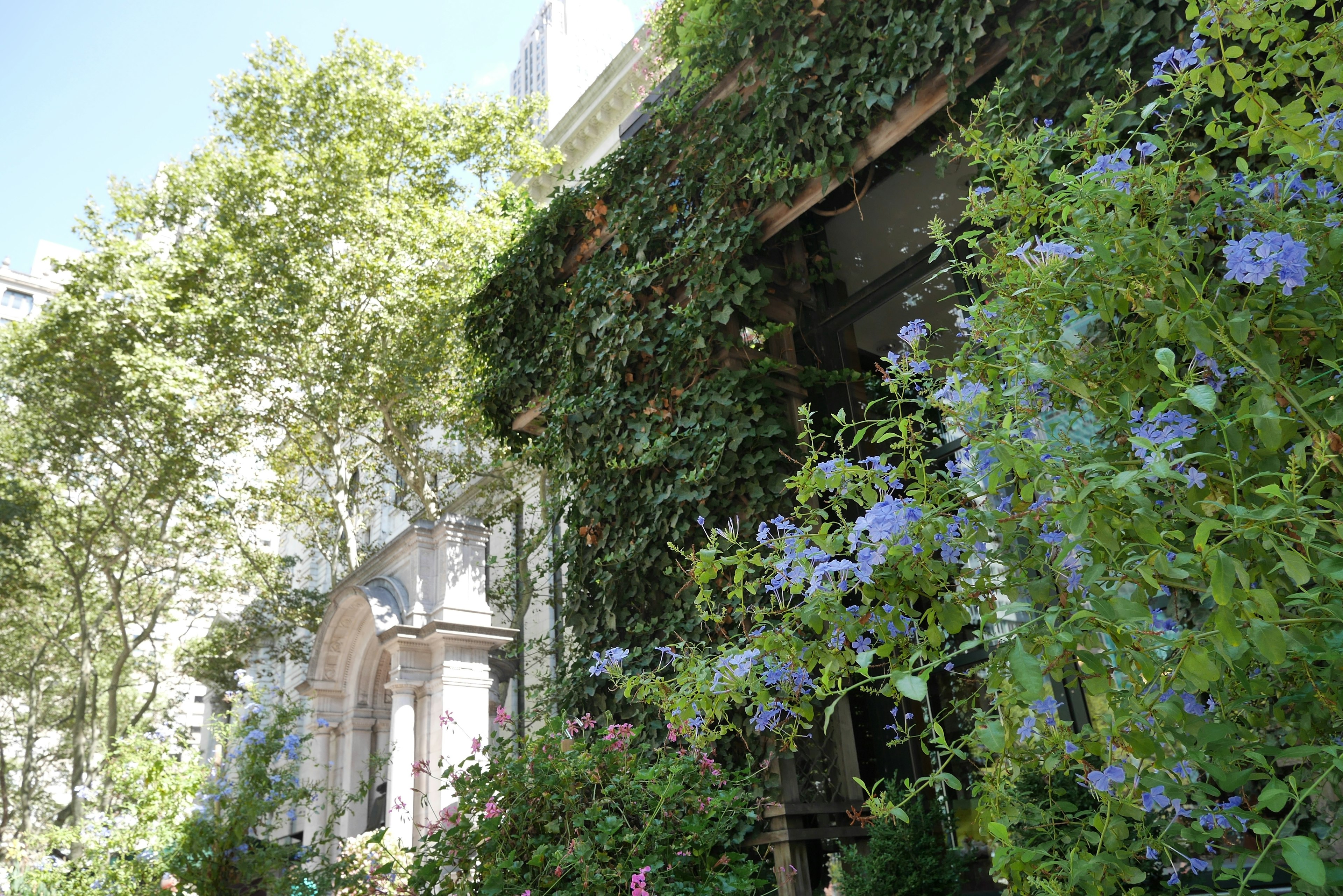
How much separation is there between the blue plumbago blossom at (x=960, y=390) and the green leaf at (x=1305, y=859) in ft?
3.43

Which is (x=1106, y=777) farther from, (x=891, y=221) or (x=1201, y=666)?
(x=891, y=221)

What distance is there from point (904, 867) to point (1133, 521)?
2.64m

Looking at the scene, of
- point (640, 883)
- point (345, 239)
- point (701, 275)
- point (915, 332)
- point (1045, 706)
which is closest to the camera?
point (1045, 706)

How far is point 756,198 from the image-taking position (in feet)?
A: 15.7

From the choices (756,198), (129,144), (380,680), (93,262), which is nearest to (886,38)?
(756,198)

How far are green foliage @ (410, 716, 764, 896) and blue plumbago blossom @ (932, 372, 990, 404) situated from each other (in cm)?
179

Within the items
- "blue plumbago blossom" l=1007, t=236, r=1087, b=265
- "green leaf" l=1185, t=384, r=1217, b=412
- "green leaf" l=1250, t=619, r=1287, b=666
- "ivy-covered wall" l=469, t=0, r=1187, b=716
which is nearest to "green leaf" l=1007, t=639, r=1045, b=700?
"green leaf" l=1250, t=619, r=1287, b=666

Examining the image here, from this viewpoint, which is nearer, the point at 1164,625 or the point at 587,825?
the point at 1164,625

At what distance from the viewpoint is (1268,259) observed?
1.59 m

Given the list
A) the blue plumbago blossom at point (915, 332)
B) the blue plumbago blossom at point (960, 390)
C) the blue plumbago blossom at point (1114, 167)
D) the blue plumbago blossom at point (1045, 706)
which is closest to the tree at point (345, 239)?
the blue plumbago blossom at point (915, 332)

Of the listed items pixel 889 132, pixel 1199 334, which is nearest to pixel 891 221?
pixel 889 132

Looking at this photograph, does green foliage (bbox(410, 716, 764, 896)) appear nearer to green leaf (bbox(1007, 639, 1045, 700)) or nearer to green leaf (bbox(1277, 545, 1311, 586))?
green leaf (bbox(1007, 639, 1045, 700))

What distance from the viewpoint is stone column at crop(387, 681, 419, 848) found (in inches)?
398

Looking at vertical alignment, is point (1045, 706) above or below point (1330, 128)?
below
